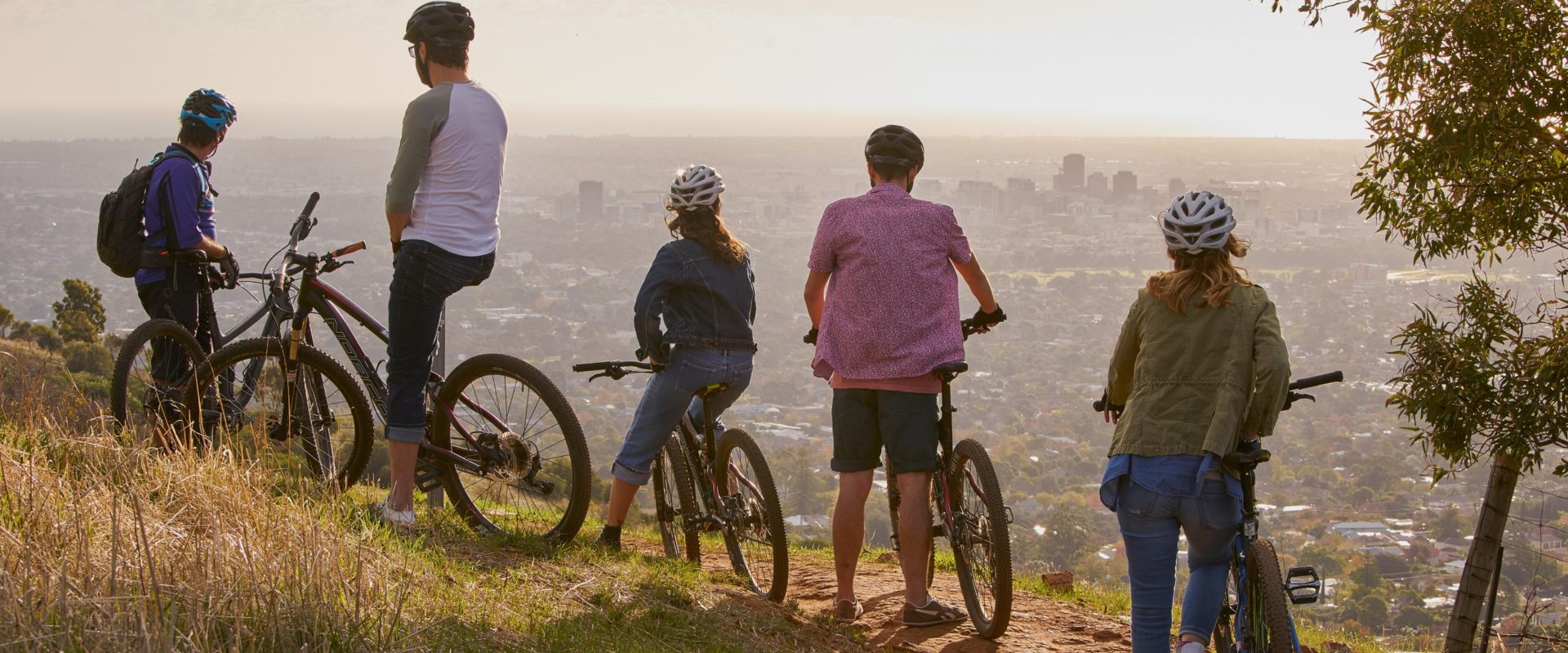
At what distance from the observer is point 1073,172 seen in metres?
72.5

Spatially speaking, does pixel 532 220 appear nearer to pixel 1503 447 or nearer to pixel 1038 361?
pixel 1038 361

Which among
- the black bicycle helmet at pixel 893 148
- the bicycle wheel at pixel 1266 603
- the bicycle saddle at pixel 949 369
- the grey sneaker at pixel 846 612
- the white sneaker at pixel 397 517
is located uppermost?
the black bicycle helmet at pixel 893 148

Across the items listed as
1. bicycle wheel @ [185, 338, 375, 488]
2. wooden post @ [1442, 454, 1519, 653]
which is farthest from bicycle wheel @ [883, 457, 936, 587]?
wooden post @ [1442, 454, 1519, 653]

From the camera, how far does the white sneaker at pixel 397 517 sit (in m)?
5.83

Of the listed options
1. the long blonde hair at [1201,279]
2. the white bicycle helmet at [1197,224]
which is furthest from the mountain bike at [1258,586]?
the white bicycle helmet at [1197,224]

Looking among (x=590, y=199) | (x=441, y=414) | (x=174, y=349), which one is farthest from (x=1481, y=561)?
(x=590, y=199)

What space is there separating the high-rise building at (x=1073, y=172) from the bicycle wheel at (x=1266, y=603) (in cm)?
6811

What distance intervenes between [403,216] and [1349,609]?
14.2 m

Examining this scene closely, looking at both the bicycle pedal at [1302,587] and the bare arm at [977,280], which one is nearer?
the bicycle pedal at [1302,587]

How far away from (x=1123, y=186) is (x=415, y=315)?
69963mm

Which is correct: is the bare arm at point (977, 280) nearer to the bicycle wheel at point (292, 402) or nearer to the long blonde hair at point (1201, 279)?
the long blonde hair at point (1201, 279)

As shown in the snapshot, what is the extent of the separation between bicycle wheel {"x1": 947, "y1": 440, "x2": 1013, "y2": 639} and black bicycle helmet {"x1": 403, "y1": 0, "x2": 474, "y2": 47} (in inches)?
107

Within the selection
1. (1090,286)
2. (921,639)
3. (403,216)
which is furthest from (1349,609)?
(1090,286)

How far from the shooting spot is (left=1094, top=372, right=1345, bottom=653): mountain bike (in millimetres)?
4074
